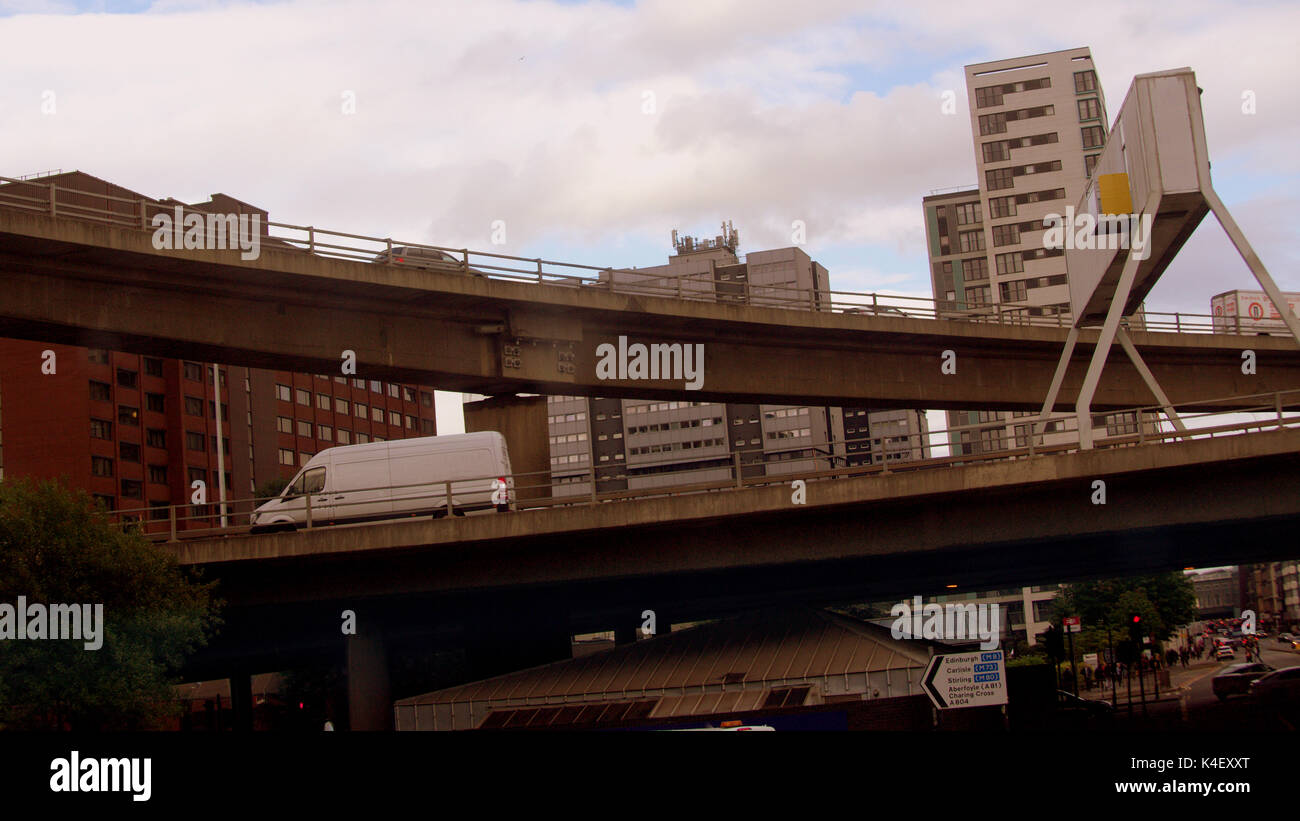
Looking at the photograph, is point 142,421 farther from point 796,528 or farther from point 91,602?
point 796,528

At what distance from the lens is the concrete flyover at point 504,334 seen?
82.2 ft

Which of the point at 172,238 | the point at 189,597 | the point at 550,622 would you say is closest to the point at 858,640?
the point at 550,622

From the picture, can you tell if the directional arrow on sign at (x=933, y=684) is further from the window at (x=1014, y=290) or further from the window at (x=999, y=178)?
the window at (x=999, y=178)

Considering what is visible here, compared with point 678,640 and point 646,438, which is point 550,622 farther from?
point 646,438

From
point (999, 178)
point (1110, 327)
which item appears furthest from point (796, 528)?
point (999, 178)

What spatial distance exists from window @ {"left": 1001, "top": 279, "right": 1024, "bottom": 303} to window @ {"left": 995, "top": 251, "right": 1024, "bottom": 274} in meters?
1.03

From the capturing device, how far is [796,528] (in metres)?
27.1

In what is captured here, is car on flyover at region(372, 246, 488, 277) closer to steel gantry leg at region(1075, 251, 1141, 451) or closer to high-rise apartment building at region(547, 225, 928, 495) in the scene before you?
steel gantry leg at region(1075, 251, 1141, 451)

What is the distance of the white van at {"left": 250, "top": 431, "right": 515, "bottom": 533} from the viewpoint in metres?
29.4

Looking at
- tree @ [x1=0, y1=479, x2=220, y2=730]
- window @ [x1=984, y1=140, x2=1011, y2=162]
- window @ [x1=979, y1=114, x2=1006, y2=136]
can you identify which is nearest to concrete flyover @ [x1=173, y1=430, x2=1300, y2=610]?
tree @ [x1=0, y1=479, x2=220, y2=730]

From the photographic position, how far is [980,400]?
4000 centimetres

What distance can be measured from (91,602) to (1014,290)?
89.5 meters

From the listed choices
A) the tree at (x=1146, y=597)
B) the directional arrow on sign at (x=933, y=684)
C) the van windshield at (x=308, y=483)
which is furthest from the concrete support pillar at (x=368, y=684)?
the tree at (x=1146, y=597)

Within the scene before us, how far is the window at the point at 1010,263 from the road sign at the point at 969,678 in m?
91.4
